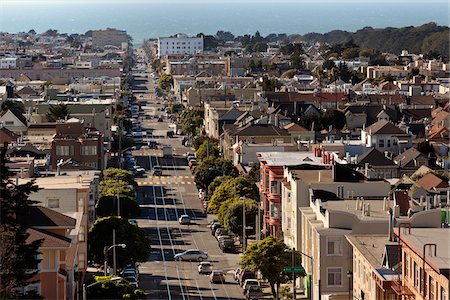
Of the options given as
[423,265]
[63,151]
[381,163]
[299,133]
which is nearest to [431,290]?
[423,265]

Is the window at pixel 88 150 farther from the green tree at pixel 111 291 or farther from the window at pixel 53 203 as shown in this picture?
the green tree at pixel 111 291

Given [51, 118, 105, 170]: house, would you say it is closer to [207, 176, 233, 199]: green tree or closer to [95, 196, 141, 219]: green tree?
[207, 176, 233, 199]: green tree

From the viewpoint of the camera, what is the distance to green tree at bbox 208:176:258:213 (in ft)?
163

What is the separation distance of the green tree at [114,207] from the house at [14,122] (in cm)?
1732

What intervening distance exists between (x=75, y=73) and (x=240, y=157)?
261 ft

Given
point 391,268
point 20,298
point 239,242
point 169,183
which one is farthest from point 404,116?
point 20,298

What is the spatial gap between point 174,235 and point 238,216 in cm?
302

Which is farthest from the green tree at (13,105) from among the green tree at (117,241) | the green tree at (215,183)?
the green tree at (117,241)

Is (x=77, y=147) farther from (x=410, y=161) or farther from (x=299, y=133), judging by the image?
(x=299, y=133)

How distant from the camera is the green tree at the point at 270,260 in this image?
118 ft

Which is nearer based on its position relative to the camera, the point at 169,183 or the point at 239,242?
the point at 239,242

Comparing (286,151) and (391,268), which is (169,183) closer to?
(286,151)

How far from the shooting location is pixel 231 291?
36938 millimetres

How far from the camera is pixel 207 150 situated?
225 feet
